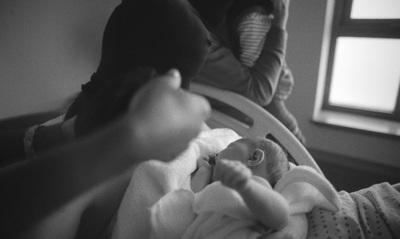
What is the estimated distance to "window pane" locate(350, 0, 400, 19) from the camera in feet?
4.41

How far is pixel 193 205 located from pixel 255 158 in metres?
0.19

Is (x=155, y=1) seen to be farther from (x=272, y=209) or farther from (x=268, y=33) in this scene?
(x=268, y=33)

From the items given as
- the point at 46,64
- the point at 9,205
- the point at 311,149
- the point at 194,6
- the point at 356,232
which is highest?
the point at 194,6

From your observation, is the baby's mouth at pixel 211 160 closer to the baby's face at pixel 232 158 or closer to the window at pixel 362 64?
the baby's face at pixel 232 158

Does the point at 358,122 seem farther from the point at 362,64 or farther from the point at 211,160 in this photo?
the point at 211,160

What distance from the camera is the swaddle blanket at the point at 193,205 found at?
532mm

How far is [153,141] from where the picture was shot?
15.3 inches

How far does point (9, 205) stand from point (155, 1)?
373 millimetres

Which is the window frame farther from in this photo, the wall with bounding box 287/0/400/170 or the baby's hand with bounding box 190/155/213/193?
the baby's hand with bounding box 190/155/213/193

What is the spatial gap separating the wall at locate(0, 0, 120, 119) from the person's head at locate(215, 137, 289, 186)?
0.35m

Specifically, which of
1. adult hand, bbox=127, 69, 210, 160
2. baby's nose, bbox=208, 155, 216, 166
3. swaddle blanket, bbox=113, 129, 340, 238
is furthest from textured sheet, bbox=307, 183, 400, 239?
adult hand, bbox=127, 69, 210, 160

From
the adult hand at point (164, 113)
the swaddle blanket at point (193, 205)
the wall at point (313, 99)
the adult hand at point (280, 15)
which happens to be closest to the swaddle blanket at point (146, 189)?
the swaddle blanket at point (193, 205)

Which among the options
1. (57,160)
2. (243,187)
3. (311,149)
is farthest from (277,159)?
(311,149)

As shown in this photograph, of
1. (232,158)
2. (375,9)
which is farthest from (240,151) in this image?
(375,9)
